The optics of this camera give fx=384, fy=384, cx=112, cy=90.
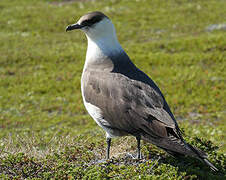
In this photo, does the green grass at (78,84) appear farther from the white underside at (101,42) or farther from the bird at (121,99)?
the white underside at (101,42)

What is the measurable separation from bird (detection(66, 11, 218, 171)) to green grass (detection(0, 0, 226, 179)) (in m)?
0.59

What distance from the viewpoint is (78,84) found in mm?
16688

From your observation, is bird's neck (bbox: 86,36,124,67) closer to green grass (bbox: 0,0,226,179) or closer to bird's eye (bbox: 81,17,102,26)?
bird's eye (bbox: 81,17,102,26)

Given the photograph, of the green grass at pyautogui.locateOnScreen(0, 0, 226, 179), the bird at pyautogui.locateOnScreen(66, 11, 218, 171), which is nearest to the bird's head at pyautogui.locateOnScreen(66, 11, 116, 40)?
the bird at pyautogui.locateOnScreen(66, 11, 218, 171)

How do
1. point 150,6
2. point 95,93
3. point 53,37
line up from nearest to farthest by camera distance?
1. point 95,93
2. point 53,37
3. point 150,6

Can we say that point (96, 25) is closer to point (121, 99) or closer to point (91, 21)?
point (91, 21)

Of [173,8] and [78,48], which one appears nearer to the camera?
[78,48]

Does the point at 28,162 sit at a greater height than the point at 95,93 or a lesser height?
lesser

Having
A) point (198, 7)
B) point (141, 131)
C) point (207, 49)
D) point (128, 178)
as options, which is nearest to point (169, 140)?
point (141, 131)

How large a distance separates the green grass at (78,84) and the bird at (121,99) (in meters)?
0.59

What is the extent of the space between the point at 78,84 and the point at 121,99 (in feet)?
34.5

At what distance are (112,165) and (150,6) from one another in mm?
24788

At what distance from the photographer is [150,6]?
29641mm

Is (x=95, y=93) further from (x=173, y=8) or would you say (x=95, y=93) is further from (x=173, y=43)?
(x=173, y=8)
